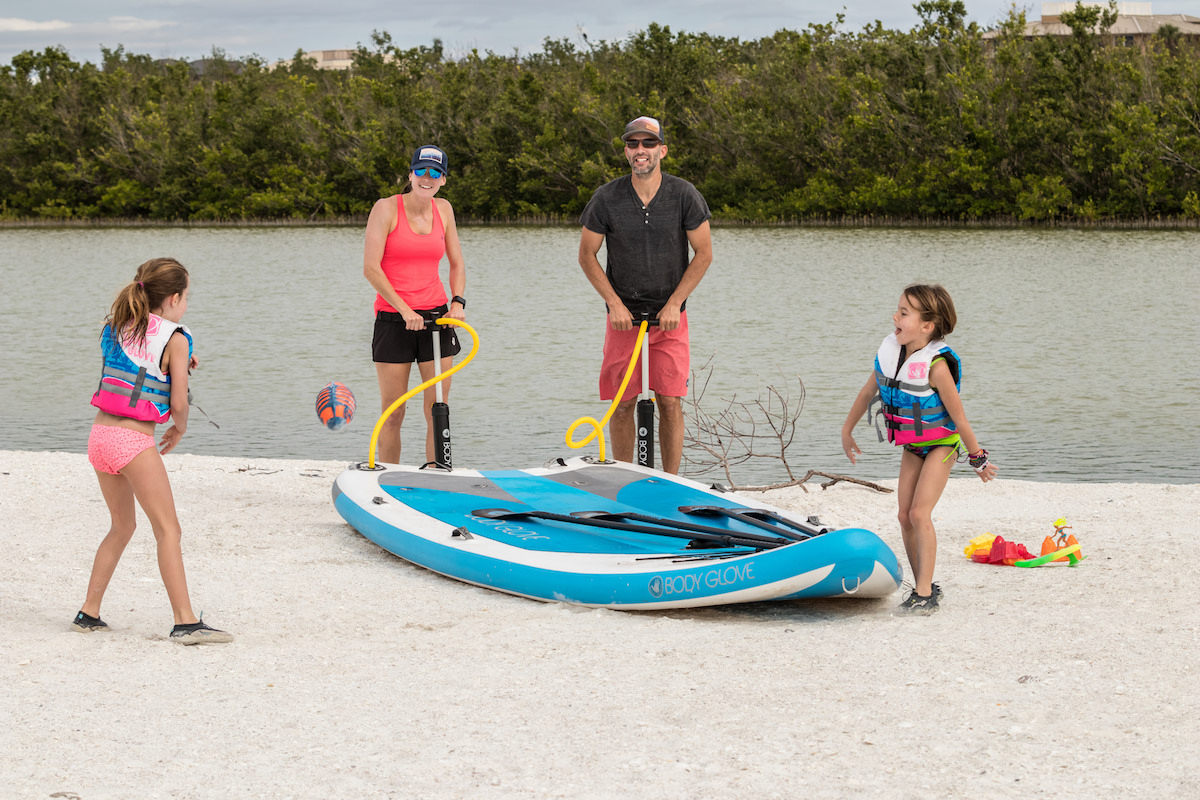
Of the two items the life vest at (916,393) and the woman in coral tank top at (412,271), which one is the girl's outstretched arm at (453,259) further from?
the life vest at (916,393)

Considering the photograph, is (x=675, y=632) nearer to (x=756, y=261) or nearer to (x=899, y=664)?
(x=899, y=664)

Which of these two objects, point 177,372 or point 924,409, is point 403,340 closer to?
point 177,372

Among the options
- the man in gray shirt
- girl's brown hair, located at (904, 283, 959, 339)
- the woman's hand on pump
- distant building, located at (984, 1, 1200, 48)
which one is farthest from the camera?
distant building, located at (984, 1, 1200, 48)

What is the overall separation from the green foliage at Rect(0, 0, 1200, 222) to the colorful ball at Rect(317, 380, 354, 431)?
41809 millimetres

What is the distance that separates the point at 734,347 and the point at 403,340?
11.2 metres

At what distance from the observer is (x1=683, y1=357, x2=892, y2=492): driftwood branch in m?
8.13

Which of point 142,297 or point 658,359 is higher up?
point 142,297

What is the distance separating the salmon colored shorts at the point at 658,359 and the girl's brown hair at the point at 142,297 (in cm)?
281

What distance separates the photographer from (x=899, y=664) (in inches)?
159

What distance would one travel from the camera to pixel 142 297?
414 centimetres

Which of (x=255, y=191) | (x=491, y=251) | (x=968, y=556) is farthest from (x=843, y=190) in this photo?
(x=968, y=556)

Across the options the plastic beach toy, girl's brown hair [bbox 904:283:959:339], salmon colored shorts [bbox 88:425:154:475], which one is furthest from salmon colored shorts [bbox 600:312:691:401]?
salmon colored shorts [bbox 88:425:154:475]

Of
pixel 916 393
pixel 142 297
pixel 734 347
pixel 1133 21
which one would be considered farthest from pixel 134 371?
pixel 1133 21

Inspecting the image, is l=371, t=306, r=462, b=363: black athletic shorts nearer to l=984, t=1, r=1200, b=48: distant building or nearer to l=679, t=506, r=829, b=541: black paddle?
l=679, t=506, r=829, b=541: black paddle
